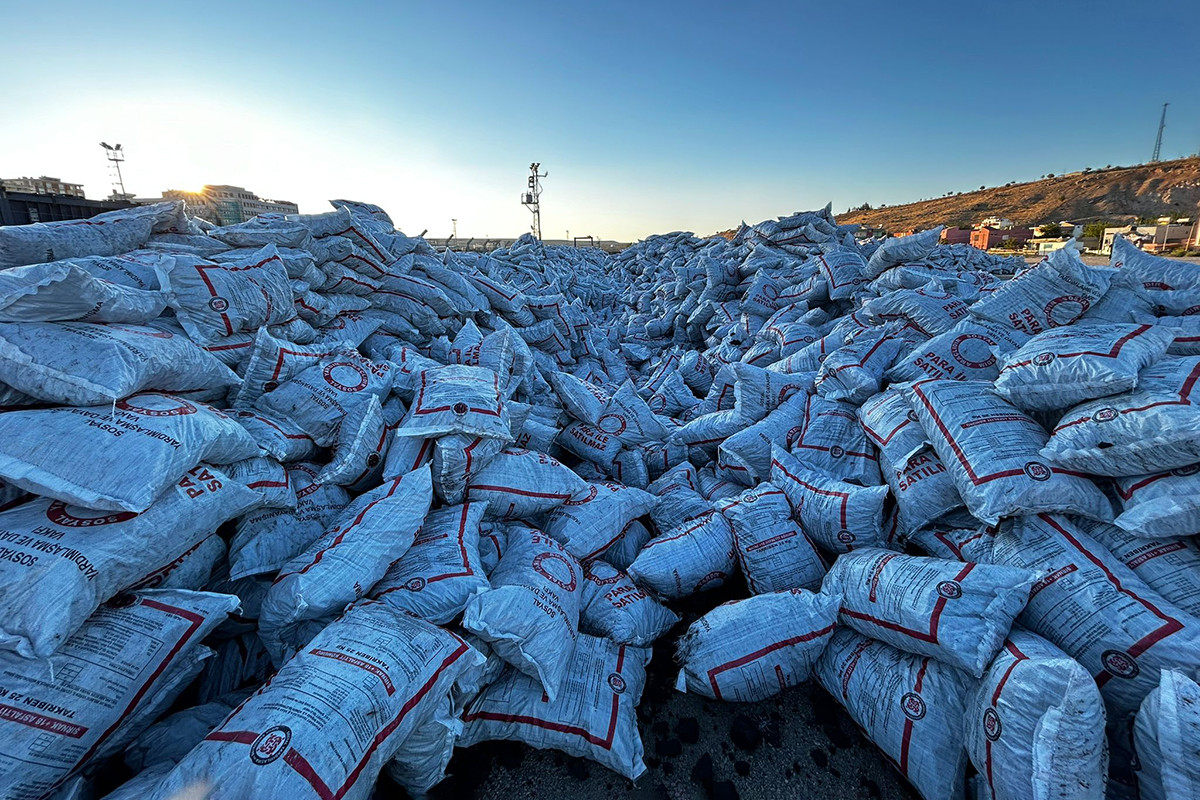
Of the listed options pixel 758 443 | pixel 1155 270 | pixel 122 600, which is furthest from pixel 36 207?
pixel 1155 270

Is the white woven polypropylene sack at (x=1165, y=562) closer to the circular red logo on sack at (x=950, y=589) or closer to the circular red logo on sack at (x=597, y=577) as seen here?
the circular red logo on sack at (x=950, y=589)

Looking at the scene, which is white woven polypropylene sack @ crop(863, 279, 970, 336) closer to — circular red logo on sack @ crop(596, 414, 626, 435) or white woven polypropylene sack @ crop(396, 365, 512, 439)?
circular red logo on sack @ crop(596, 414, 626, 435)

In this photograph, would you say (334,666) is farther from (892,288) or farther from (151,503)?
(892,288)

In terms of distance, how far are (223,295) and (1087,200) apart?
51.3m

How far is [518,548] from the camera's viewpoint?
207cm

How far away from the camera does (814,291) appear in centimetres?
491

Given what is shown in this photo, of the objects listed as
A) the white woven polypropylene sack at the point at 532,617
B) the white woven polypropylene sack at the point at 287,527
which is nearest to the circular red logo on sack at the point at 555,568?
the white woven polypropylene sack at the point at 532,617

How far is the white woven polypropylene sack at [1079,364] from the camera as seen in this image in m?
1.73

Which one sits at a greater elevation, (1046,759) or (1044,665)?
(1044,665)

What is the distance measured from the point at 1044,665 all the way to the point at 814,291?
418cm

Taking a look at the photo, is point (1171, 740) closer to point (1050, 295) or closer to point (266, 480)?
point (1050, 295)

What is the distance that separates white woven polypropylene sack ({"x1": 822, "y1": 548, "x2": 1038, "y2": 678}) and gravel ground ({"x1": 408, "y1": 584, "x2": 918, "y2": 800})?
1.32ft

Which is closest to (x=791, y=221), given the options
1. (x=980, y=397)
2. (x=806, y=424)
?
(x=806, y=424)

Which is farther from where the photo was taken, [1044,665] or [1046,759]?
[1044,665]
